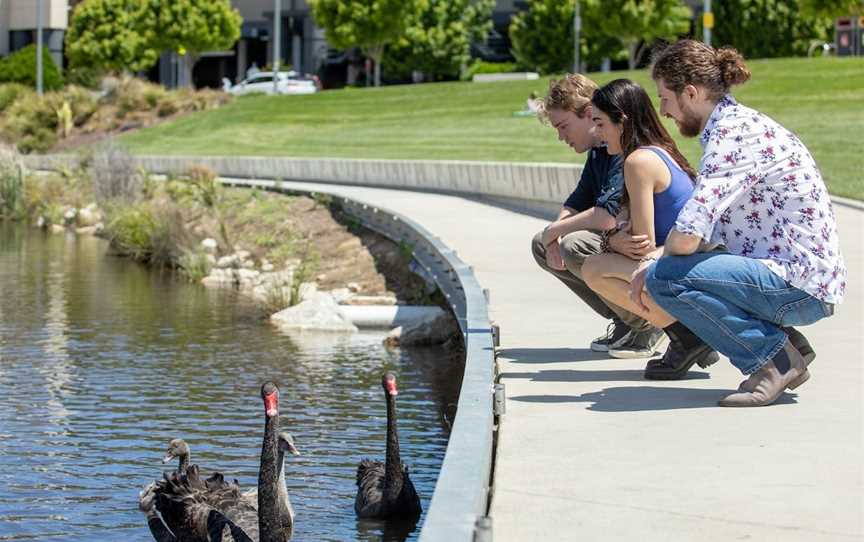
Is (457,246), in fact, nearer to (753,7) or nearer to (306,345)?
(306,345)

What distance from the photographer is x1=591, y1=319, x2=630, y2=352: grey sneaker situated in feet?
30.3

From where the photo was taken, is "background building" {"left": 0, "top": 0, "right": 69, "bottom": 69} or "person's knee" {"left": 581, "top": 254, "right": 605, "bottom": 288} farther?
"background building" {"left": 0, "top": 0, "right": 69, "bottom": 69}

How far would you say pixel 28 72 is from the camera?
67688 millimetres

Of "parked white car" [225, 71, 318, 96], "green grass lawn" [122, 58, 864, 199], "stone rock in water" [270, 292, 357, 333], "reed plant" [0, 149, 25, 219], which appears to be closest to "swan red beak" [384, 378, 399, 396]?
"stone rock in water" [270, 292, 357, 333]

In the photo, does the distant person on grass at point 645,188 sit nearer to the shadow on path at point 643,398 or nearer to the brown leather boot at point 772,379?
the shadow on path at point 643,398

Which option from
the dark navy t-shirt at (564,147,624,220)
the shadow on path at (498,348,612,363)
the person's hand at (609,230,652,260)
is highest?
the dark navy t-shirt at (564,147,624,220)

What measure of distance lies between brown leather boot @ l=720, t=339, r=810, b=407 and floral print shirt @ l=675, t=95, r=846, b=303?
377mm

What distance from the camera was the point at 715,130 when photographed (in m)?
7.28

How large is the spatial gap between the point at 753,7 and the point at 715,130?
55.6 meters

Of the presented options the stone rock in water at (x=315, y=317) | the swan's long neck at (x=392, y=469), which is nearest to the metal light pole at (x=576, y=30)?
the stone rock in water at (x=315, y=317)

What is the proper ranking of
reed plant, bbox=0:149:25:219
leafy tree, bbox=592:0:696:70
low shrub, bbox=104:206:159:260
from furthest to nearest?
leafy tree, bbox=592:0:696:70 < reed plant, bbox=0:149:25:219 < low shrub, bbox=104:206:159:260

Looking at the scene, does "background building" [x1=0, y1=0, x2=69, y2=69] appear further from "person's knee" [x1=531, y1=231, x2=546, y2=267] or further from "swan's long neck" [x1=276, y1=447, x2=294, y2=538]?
"swan's long neck" [x1=276, y1=447, x2=294, y2=538]

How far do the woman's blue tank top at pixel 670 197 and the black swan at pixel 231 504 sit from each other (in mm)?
2030

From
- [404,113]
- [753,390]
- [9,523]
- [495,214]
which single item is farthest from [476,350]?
[404,113]
